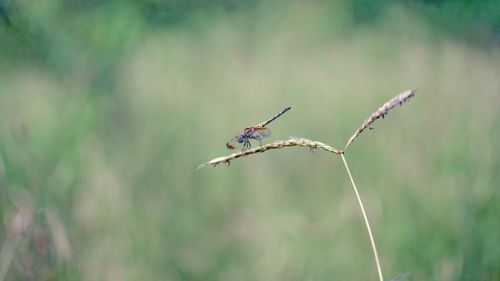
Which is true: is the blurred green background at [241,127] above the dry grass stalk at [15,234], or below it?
above

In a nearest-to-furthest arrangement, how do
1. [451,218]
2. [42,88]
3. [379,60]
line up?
1. [451,218]
2. [42,88]
3. [379,60]

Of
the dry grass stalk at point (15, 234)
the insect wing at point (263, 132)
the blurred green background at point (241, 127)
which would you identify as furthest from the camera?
the blurred green background at point (241, 127)

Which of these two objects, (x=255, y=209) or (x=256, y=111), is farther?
(x=256, y=111)

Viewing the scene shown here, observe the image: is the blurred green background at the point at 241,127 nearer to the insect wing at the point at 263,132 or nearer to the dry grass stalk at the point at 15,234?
the dry grass stalk at the point at 15,234

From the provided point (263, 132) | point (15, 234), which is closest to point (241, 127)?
point (15, 234)

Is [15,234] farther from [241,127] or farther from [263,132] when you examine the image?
[241,127]

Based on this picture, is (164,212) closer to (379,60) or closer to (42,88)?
(42,88)

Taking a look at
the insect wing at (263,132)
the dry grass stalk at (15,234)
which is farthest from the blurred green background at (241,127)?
the insect wing at (263,132)

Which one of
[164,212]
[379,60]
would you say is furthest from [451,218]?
[379,60]

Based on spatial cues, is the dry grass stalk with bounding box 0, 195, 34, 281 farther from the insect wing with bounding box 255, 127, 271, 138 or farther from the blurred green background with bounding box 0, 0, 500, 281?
the insect wing with bounding box 255, 127, 271, 138
